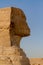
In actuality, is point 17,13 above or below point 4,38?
above

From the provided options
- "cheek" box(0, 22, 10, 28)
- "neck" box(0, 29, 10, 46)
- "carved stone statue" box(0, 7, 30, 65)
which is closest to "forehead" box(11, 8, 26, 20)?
"carved stone statue" box(0, 7, 30, 65)

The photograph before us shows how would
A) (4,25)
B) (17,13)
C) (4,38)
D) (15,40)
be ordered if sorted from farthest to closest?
(17,13) < (15,40) < (4,25) < (4,38)

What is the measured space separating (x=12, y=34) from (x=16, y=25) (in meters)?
0.65

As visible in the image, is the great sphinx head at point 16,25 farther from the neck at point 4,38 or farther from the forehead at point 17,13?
the neck at point 4,38

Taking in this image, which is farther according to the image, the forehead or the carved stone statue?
the forehead

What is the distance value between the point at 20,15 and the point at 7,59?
3.00 meters

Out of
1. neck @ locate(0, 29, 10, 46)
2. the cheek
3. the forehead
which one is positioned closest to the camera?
neck @ locate(0, 29, 10, 46)

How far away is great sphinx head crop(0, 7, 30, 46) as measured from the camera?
13531mm

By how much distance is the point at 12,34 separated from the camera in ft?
44.5

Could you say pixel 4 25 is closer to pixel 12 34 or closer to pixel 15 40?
pixel 12 34

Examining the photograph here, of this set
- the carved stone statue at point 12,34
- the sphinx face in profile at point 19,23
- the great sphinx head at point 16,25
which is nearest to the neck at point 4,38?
the carved stone statue at point 12,34

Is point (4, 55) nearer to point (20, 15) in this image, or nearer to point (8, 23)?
point (8, 23)

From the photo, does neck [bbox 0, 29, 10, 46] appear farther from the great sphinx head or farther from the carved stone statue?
the great sphinx head

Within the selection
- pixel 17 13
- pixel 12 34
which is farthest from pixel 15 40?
pixel 17 13
